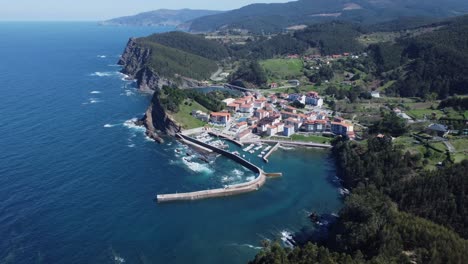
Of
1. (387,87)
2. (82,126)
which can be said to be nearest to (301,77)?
(387,87)

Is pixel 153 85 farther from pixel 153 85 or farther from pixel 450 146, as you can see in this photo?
pixel 450 146

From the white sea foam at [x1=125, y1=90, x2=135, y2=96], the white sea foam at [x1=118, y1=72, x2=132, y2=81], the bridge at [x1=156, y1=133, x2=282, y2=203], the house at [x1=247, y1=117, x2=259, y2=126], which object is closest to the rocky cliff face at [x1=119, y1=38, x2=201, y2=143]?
the white sea foam at [x1=118, y1=72, x2=132, y2=81]

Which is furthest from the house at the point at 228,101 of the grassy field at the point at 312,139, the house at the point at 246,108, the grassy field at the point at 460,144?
the grassy field at the point at 460,144

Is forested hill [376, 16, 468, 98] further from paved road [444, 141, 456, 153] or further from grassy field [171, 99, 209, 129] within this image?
grassy field [171, 99, 209, 129]

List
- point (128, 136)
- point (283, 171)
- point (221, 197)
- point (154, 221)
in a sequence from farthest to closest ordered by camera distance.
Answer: point (128, 136) < point (283, 171) < point (221, 197) < point (154, 221)

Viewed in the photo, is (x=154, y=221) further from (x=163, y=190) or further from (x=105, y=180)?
(x=105, y=180)
